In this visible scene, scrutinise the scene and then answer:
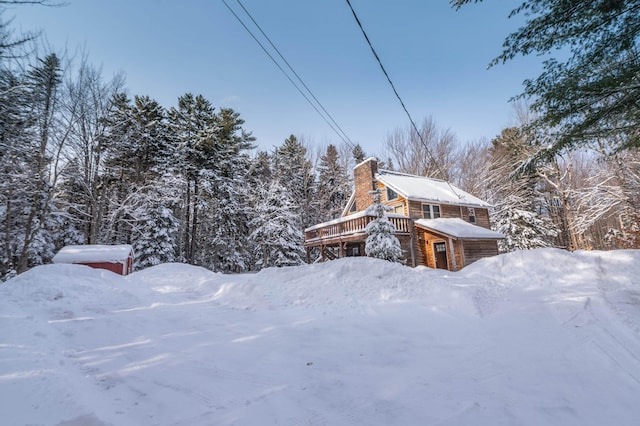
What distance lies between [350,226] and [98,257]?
12878 millimetres

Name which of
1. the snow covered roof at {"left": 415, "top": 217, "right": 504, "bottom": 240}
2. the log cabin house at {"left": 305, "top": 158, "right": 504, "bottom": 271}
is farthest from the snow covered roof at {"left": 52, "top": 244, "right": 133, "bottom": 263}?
the snow covered roof at {"left": 415, "top": 217, "right": 504, "bottom": 240}

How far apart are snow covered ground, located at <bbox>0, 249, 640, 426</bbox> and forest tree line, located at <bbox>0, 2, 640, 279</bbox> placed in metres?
4.91

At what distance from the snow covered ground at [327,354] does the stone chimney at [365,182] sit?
1123 centimetres

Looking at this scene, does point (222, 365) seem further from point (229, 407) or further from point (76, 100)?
point (76, 100)

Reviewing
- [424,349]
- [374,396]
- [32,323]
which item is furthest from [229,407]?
[32,323]

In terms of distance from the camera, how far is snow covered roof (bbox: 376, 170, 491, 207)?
17.5 m

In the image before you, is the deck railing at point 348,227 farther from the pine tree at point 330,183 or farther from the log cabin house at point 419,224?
the pine tree at point 330,183

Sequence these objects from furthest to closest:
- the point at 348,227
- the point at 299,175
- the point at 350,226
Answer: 1. the point at 299,175
2. the point at 348,227
3. the point at 350,226

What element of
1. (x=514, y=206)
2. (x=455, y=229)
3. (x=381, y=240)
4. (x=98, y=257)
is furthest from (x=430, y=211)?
(x=98, y=257)

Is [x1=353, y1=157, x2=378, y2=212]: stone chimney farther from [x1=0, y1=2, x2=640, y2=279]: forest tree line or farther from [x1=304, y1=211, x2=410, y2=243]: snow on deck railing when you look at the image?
[x1=0, y1=2, x2=640, y2=279]: forest tree line

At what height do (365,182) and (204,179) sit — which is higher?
(204,179)

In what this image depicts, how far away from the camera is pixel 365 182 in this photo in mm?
18484

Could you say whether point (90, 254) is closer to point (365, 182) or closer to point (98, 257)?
point (98, 257)

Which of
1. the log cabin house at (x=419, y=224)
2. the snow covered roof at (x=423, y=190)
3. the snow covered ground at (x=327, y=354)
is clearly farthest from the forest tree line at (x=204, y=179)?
the snow covered ground at (x=327, y=354)
